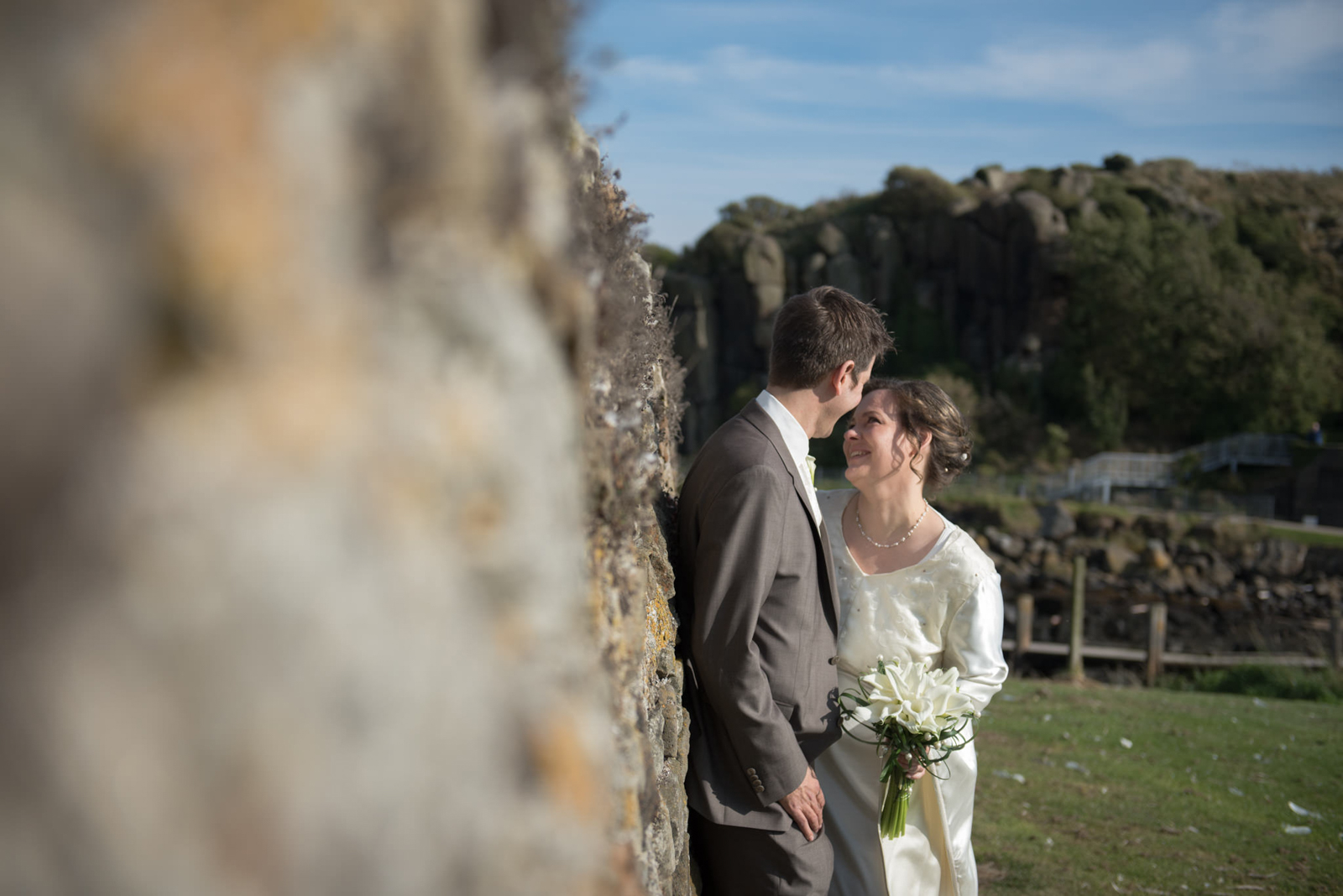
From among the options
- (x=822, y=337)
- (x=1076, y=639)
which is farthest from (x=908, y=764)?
(x=1076, y=639)

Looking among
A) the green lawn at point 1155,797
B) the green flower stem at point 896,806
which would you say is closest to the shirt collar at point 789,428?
the green flower stem at point 896,806

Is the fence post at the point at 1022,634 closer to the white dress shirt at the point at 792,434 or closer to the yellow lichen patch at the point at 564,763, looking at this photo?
the white dress shirt at the point at 792,434

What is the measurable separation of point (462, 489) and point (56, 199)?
A: 0.43 meters

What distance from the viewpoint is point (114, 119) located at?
67 cm

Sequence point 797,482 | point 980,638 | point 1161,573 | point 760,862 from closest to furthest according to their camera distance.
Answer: point 760,862 < point 797,482 < point 980,638 < point 1161,573

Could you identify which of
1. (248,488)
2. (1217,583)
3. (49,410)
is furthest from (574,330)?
(1217,583)

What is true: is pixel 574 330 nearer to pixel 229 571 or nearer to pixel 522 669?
pixel 522 669

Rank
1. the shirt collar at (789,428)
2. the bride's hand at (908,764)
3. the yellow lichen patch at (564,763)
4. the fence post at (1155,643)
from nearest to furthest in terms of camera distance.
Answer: the yellow lichen patch at (564,763) < the shirt collar at (789,428) < the bride's hand at (908,764) < the fence post at (1155,643)

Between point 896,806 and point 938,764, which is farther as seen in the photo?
point 938,764

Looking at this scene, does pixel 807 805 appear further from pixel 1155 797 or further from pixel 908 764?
pixel 1155 797

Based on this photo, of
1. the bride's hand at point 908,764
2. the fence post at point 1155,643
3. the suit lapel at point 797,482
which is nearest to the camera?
the suit lapel at point 797,482

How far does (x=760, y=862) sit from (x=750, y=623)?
0.93m

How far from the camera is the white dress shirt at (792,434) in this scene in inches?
140

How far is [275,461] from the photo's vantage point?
0.76 m
